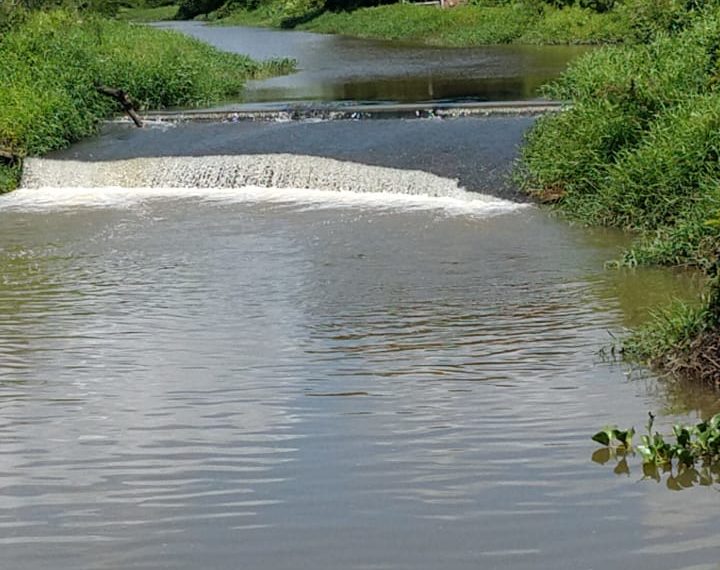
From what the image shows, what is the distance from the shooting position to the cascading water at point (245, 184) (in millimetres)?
14383

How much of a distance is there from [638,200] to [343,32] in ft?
109

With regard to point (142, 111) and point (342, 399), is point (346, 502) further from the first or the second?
point (142, 111)

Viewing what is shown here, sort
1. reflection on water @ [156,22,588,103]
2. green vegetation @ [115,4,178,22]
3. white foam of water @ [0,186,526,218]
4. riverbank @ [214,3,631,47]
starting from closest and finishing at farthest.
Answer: white foam of water @ [0,186,526,218] < reflection on water @ [156,22,588,103] < riverbank @ [214,3,631,47] < green vegetation @ [115,4,178,22]

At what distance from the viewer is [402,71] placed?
2752 cm

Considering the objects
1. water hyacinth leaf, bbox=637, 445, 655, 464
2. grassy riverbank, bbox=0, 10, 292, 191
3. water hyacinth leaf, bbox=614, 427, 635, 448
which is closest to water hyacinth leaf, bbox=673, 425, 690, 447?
water hyacinth leaf, bbox=637, 445, 655, 464

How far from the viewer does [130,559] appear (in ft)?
17.3

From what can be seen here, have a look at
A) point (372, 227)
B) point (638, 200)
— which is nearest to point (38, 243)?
point (372, 227)

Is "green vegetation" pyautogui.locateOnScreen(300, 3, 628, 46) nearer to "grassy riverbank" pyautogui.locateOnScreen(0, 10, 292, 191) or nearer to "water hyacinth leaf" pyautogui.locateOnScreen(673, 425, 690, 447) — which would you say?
"grassy riverbank" pyautogui.locateOnScreen(0, 10, 292, 191)

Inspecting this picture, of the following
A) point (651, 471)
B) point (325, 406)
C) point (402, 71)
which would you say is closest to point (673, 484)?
point (651, 471)

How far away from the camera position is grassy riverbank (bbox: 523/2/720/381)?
444 inches

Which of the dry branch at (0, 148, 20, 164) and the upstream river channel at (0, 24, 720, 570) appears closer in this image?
the upstream river channel at (0, 24, 720, 570)

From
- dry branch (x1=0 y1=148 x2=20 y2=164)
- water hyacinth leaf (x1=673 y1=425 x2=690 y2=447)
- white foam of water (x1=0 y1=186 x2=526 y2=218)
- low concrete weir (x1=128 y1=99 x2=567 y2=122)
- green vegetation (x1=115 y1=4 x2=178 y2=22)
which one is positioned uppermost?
water hyacinth leaf (x1=673 y1=425 x2=690 y2=447)

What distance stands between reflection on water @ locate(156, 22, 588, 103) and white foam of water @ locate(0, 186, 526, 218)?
21.1 ft

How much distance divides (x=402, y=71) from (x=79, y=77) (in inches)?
376
